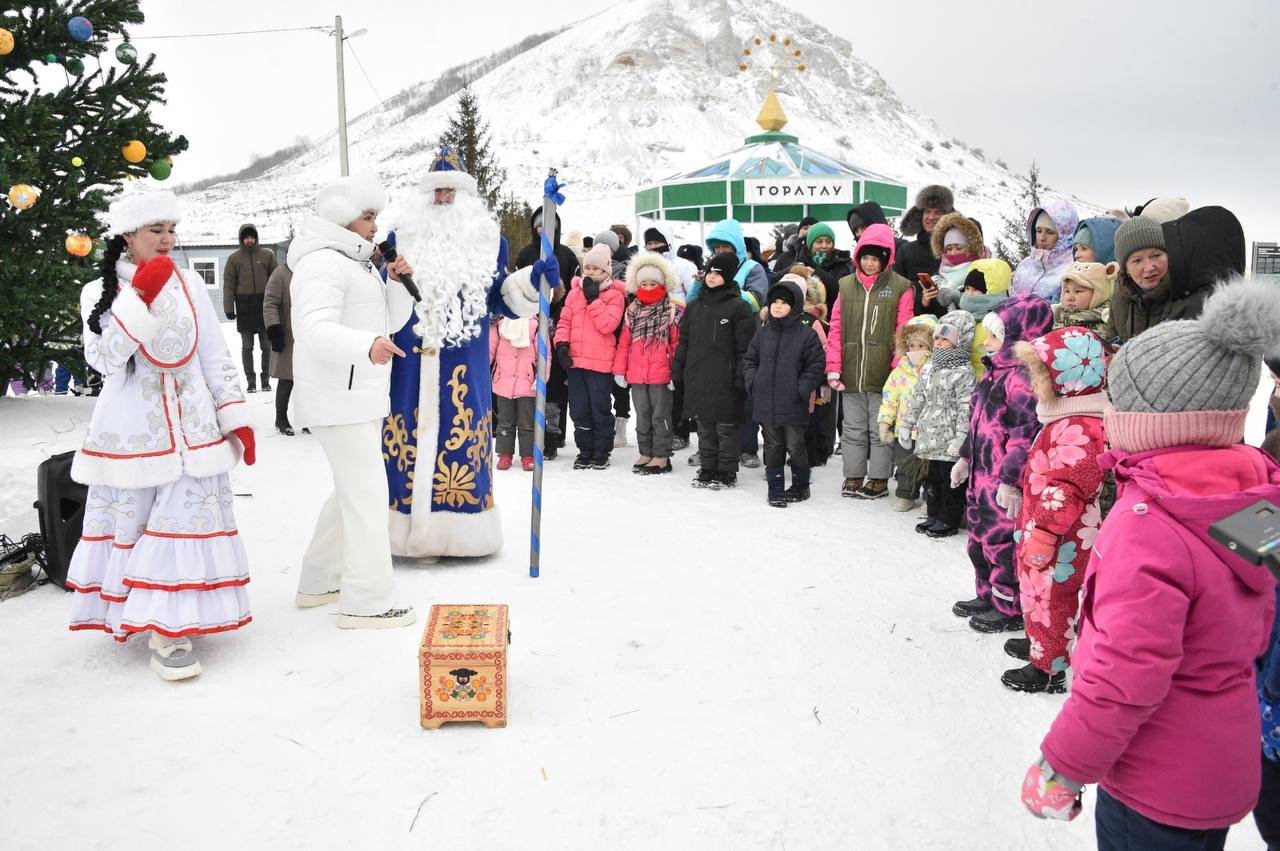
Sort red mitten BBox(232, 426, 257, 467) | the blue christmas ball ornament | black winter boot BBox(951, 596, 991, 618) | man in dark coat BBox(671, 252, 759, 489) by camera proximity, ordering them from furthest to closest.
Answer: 1. man in dark coat BBox(671, 252, 759, 489)
2. the blue christmas ball ornament
3. black winter boot BBox(951, 596, 991, 618)
4. red mitten BBox(232, 426, 257, 467)

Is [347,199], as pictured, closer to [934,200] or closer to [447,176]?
[447,176]

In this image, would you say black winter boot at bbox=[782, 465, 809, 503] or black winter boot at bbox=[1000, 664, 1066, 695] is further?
black winter boot at bbox=[782, 465, 809, 503]

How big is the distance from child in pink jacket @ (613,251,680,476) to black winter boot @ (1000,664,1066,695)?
4.58 m

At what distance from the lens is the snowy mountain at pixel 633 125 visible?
6094cm

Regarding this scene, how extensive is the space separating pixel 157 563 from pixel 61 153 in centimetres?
417

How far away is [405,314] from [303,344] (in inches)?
31.5

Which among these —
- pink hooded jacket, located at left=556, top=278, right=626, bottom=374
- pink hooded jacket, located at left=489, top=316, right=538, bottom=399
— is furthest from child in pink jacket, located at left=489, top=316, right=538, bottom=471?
pink hooded jacket, located at left=556, top=278, right=626, bottom=374

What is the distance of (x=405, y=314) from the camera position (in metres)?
5.15

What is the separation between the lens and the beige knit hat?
189 inches

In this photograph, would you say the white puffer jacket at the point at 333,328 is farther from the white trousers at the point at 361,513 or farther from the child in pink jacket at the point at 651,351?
the child in pink jacket at the point at 651,351

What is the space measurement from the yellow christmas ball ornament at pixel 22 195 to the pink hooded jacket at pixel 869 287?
566 cm

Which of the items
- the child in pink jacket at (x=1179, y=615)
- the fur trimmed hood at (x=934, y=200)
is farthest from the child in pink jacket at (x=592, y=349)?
the child in pink jacket at (x=1179, y=615)

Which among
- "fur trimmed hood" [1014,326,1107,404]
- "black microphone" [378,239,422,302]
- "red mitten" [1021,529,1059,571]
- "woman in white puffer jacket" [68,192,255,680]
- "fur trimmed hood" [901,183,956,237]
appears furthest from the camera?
"fur trimmed hood" [901,183,956,237]

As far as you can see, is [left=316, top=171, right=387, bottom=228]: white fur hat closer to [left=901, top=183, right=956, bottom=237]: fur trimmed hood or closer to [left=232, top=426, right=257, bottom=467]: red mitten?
[left=232, top=426, right=257, bottom=467]: red mitten
